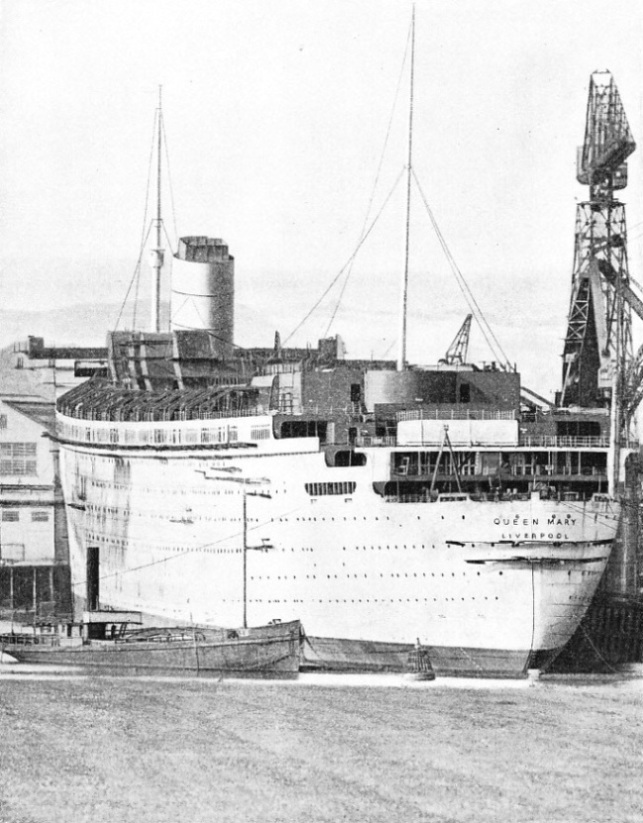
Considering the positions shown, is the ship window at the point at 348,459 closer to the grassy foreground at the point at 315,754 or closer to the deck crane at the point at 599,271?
the grassy foreground at the point at 315,754

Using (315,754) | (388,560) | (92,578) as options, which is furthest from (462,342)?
(315,754)

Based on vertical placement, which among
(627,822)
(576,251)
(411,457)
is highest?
(576,251)

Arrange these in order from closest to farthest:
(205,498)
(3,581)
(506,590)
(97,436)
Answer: (506,590)
(205,498)
(97,436)
(3,581)

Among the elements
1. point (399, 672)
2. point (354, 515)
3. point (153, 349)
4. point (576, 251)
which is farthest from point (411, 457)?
point (153, 349)

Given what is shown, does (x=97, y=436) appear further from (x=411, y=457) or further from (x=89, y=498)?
(x=411, y=457)

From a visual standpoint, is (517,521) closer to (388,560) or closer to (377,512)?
(388,560)

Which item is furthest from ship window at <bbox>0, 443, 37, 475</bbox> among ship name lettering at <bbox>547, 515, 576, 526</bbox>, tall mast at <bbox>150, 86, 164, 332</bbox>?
ship name lettering at <bbox>547, 515, 576, 526</bbox>
